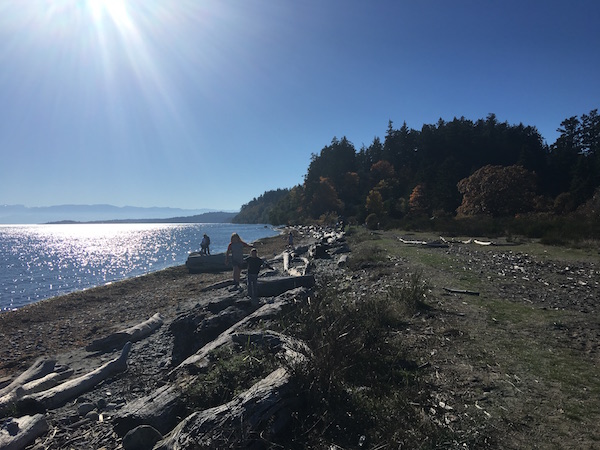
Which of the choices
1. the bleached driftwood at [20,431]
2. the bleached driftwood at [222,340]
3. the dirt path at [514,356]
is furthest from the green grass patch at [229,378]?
the bleached driftwood at [20,431]

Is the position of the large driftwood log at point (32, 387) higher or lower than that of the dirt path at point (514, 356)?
lower

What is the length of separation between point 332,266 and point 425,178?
5039 cm

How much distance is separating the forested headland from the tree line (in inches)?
6.3

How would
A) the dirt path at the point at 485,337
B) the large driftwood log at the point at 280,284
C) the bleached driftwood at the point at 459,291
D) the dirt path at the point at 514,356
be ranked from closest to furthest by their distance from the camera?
the dirt path at the point at 514,356, the dirt path at the point at 485,337, the bleached driftwood at the point at 459,291, the large driftwood log at the point at 280,284

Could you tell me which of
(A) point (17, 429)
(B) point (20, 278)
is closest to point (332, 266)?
(A) point (17, 429)

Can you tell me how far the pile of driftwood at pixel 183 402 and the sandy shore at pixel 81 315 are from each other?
319 centimetres

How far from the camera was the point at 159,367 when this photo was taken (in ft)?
29.7

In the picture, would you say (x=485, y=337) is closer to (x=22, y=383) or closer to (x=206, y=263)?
(x=22, y=383)

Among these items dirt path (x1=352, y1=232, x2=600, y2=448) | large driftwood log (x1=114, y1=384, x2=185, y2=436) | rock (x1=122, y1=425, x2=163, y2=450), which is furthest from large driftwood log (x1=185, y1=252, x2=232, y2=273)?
rock (x1=122, y1=425, x2=163, y2=450)

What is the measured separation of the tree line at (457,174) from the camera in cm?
4381

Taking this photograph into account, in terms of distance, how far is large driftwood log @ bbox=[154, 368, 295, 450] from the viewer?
12.2ft

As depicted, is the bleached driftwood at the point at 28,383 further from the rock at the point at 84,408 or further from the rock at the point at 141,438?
the rock at the point at 141,438

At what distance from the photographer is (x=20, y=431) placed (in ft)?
18.8

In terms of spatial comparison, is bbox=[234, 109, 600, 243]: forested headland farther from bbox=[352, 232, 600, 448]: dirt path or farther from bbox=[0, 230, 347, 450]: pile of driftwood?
bbox=[0, 230, 347, 450]: pile of driftwood
